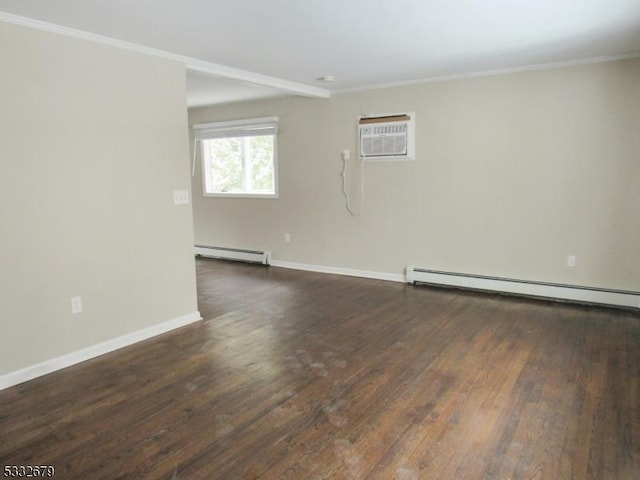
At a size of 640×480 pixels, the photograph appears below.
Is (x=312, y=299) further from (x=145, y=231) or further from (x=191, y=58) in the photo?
(x=191, y=58)

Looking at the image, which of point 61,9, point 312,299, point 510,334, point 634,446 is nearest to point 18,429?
point 61,9

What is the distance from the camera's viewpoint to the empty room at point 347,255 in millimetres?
2229

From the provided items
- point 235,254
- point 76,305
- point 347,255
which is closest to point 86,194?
point 76,305

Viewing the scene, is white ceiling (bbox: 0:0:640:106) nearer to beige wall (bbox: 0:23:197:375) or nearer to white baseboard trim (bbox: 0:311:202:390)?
beige wall (bbox: 0:23:197:375)

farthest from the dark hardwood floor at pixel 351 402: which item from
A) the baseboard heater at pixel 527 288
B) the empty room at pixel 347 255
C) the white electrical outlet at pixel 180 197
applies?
the white electrical outlet at pixel 180 197

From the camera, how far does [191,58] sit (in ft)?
12.3

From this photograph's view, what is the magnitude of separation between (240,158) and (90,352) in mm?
4039

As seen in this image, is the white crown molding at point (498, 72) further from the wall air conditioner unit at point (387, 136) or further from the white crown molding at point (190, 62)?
the white crown molding at point (190, 62)

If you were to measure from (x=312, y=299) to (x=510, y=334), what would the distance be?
6.34 ft

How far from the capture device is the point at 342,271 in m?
5.77

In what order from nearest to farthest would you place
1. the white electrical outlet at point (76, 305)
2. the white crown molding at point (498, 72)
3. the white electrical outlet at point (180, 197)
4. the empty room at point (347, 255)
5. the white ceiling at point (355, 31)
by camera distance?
the empty room at point (347, 255) < the white ceiling at point (355, 31) < the white electrical outlet at point (76, 305) < the white electrical outlet at point (180, 197) < the white crown molding at point (498, 72)

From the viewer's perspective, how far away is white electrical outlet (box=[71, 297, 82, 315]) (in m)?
3.10

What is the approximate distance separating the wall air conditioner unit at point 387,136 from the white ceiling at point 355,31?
27.6 inches

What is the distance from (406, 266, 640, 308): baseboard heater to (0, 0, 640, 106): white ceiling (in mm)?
2131
